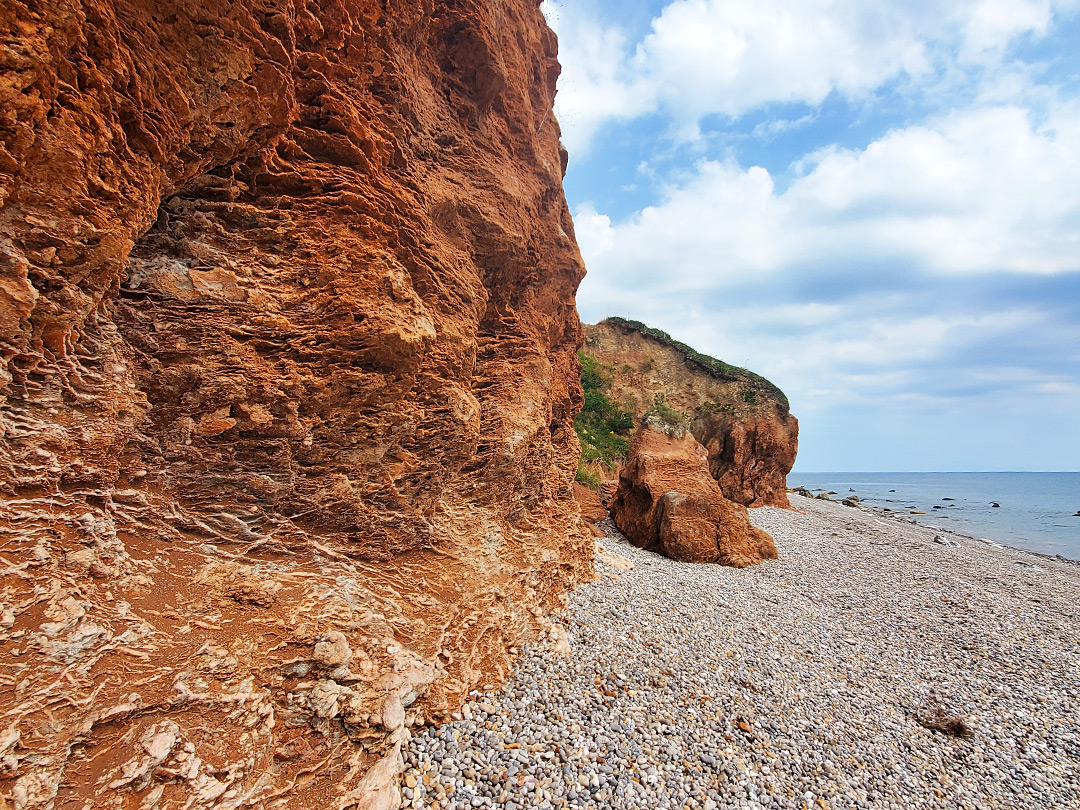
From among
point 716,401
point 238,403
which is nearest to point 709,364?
point 716,401

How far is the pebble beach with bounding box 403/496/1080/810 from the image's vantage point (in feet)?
14.0

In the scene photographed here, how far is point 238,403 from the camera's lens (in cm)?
382

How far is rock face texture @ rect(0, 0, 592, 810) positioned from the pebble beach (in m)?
0.84

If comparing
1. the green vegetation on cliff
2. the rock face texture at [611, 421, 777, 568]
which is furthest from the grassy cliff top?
the rock face texture at [611, 421, 777, 568]

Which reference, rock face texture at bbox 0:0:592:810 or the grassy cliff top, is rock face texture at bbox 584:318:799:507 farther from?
rock face texture at bbox 0:0:592:810

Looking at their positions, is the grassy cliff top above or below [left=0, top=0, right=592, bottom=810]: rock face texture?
above

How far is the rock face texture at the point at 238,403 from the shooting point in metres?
2.65

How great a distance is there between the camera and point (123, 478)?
3371mm

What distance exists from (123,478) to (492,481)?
3982mm

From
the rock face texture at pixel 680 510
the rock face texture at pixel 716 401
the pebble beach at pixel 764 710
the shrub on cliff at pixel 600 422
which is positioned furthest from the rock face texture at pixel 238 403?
the rock face texture at pixel 716 401

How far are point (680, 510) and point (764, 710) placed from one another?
7.74 meters

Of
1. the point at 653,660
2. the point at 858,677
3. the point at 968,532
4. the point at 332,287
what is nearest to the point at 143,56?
the point at 332,287

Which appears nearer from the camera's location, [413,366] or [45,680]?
[45,680]

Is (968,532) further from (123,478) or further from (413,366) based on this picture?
(123,478)
